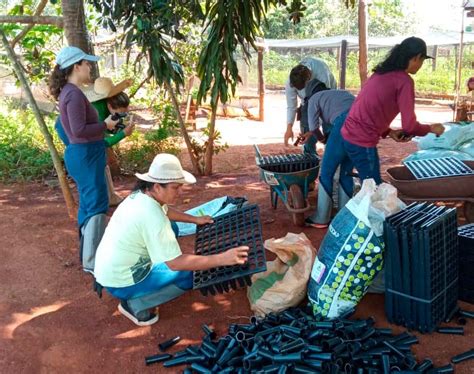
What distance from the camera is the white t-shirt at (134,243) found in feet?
9.46

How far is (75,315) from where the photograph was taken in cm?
347

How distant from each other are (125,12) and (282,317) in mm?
4574

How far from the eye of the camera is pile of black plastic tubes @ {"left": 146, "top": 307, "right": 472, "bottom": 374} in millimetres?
2545

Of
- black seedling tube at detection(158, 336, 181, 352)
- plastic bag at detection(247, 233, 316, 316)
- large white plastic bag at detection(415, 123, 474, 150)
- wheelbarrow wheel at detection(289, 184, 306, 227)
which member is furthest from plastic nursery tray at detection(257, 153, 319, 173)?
black seedling tube at detection(158, 336, 181, 352)

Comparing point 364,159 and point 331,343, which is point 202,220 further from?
point 364,159

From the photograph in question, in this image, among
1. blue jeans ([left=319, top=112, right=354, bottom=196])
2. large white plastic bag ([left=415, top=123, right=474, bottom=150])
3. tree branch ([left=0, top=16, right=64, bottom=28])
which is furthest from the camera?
tree branch ([left=0, top=16, right=64, bottom=28])

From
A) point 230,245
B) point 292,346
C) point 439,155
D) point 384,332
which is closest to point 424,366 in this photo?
point 384,332

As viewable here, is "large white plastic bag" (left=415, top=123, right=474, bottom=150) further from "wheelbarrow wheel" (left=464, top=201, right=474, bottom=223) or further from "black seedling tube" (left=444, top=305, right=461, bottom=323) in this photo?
"black seedling tube" (left=444, top=305, right=461, bottom=323)

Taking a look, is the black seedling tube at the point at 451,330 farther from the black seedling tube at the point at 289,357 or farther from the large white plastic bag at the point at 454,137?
the large white plastic bag at the point at 454,137

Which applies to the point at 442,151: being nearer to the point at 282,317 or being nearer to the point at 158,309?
the point at 282,317

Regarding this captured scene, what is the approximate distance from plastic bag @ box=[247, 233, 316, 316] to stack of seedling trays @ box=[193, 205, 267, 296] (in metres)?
0.17

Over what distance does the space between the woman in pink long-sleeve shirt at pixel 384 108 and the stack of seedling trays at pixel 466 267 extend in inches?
36.9

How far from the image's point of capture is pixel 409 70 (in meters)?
3.64

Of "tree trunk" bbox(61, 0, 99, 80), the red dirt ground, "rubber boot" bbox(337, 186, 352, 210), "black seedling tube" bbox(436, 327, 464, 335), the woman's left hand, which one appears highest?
"tree trunk" bbox(61, 0, 99, 80)
